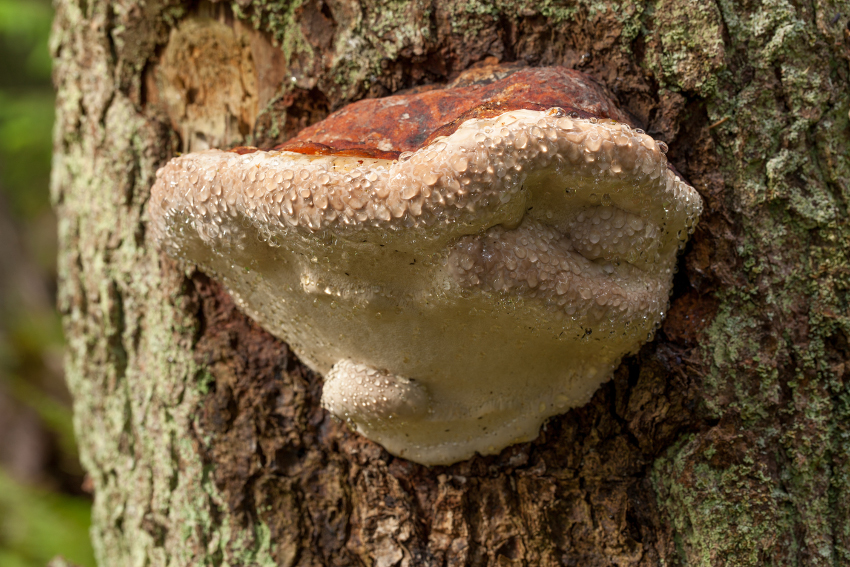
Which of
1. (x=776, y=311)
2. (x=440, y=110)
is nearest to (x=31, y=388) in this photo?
(x=440, y=110)

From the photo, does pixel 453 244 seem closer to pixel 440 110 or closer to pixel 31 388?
pixel 440 110

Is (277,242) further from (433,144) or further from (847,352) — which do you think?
(847,352)

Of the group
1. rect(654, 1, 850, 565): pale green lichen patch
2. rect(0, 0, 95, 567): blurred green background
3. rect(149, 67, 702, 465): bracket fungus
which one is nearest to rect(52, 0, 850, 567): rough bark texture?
rect(654, 1, 850, 565): pale green lichen patch

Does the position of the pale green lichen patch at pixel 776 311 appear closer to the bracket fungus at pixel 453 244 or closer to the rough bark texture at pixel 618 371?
the rough bark texture at pixel 618 371

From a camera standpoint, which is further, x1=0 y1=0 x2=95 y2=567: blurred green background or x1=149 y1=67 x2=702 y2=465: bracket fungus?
x1=0 y1=0 x2=95 y2=567: blurred green background

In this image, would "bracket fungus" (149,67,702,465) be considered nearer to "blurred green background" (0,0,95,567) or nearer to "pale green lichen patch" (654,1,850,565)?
"pale green lichen patch" (654,1,850,565)

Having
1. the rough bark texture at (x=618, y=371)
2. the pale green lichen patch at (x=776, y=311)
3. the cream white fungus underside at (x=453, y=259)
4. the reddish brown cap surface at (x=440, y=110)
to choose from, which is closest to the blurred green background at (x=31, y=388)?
the rough bark texture at (x=618, y=371)

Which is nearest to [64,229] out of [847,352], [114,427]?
[114,427]

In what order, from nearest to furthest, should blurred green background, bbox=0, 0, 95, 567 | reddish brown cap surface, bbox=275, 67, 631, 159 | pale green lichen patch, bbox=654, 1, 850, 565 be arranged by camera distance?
reddish brown cap surface, bbox=275, 67, 631, 159 → pale green lichen patch, bbox=654, 1, 850, 565 → blurred green background, bbox=0, 0, 95, 567
